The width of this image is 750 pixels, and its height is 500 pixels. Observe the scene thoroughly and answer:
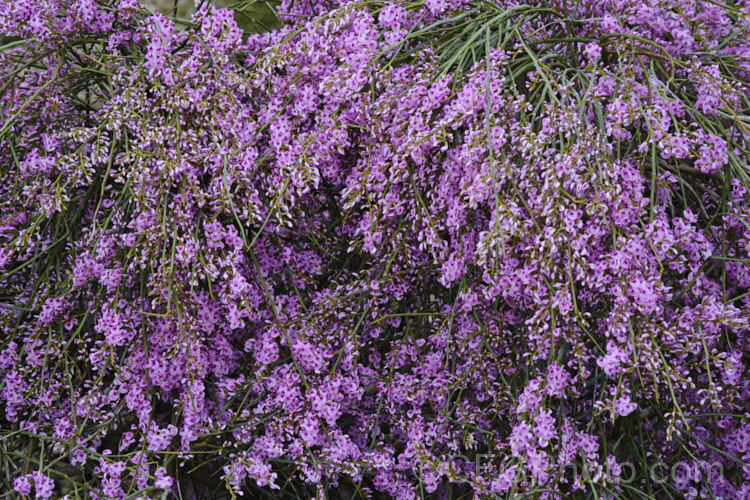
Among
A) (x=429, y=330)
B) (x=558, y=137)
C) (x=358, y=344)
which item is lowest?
(x=429, y=330)

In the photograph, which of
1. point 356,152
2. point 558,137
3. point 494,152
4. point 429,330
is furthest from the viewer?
point 429,330

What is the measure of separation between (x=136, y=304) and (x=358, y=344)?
0.65 m

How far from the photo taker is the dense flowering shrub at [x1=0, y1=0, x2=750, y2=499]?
1596 millimetres

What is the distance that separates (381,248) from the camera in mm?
1892

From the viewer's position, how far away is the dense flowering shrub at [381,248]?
1.60 m

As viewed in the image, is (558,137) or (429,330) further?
(429,330)

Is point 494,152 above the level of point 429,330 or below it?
above

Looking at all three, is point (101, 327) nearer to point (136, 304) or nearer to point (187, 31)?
point (136, 304)

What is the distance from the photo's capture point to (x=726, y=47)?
222 cm

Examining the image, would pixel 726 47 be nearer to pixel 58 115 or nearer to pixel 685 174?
pixel 685 174

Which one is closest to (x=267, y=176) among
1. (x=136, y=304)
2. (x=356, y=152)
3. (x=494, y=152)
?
(x=356, y=152)

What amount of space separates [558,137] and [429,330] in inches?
29.0

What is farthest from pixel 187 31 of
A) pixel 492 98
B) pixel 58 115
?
pixel 492 98

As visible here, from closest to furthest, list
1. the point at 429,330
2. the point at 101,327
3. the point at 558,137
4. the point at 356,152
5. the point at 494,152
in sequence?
the point at 494,152 → the point at 558,137 → the point at 101,327 → the point at 356,152 → the point at 429,330
